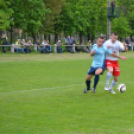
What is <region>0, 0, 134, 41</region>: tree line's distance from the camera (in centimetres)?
3459

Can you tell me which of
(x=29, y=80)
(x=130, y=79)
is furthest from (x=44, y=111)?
(x=130, y=79)

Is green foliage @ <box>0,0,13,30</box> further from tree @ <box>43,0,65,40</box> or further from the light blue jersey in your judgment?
the light blue jersey

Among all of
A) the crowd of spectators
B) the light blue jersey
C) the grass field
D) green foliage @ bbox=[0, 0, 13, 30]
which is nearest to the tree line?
green foliage @ bbox=[0, 0, 13, 30]

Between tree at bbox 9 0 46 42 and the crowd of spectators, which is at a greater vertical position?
tree at bbox 9 0 46 42

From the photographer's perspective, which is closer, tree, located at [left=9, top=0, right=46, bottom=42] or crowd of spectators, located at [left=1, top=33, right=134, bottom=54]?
crowd of spectators, located at [left=1, top=33, right=134, bottom=54]

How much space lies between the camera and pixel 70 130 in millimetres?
6223

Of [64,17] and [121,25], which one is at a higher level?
[64,17]

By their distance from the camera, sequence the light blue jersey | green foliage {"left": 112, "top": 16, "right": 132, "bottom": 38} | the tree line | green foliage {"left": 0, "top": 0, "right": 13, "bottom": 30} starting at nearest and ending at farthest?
the light blue jersey → green foliage {"left": 0, "top": 0, "right": 13, "bottom": 30} → the tree line → green foliage {"left": 112, "top": 16, "right": 132, "bottom": 38}

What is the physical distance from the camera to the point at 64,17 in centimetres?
4028

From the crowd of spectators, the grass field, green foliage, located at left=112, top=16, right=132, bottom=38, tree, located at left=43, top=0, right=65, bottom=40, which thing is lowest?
the grass field

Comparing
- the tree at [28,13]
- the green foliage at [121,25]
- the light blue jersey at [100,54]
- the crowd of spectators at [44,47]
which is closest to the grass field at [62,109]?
the light blue jersey at [100,54]

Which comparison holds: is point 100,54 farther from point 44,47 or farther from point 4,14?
point 4,14

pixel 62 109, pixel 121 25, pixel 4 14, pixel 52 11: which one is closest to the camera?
pixel 62 109

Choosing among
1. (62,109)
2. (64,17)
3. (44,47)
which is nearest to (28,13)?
(44,47)
